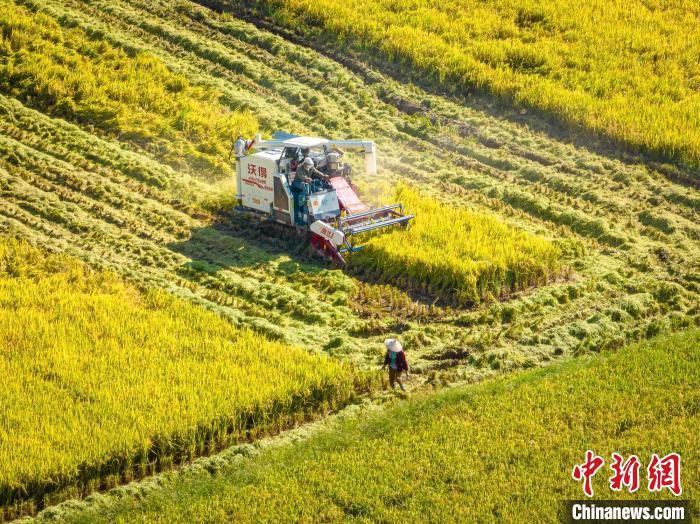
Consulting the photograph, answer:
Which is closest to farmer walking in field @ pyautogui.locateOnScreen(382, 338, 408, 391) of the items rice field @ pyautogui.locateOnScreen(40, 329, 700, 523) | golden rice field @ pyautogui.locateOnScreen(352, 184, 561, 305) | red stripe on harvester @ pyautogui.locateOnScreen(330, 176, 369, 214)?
rice field @ pyautogui.locateOnScreen(40, 329, 700, 523)

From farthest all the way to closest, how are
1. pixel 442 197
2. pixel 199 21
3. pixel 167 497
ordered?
1. pixel 199 21
2. pixel 442 197
3. pixel 167 497

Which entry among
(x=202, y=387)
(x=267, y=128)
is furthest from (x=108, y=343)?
(x=267, y=128)

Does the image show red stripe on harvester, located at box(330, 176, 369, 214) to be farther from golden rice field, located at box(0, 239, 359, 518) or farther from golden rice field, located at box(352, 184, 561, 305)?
golden rice field, located at box(0, 239, 359, 518)

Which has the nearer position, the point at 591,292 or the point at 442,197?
the point at 591,292

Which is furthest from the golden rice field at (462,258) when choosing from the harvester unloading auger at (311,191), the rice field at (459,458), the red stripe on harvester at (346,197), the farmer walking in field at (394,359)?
the rice field at (459,458)

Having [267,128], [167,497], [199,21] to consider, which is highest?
[199,21]

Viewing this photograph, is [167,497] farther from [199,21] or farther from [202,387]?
[199,21]

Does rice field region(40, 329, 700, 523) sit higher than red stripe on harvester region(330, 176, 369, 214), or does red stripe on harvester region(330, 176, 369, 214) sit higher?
red stripe on harvester region(330, 176, 369, 214)

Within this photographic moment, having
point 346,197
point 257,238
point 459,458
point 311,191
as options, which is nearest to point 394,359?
point 459,458

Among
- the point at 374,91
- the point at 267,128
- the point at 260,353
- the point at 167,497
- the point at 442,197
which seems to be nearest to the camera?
the point at 167,497
